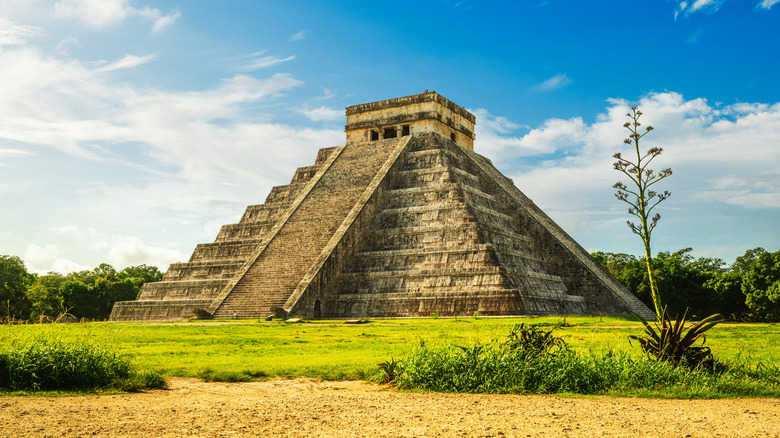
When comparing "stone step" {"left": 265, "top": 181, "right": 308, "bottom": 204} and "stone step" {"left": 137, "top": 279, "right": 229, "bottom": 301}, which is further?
"stone step" {"left": 265, "top": 181, "right": 308, "bottom": 204}

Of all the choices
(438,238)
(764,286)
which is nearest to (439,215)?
(438,238)

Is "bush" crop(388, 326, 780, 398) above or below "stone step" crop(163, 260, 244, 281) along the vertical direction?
below

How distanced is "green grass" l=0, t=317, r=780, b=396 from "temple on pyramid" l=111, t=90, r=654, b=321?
713cm

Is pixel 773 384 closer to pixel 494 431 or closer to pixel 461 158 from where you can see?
pixel 494 431

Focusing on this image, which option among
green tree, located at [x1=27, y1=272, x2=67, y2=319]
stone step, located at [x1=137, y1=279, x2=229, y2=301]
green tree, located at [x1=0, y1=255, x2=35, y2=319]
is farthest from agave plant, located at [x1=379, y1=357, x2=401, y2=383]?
green tree, located at [x1=0, y1=255, x2=35, y2=319]

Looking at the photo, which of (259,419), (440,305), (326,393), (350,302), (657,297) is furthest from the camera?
(350,302)

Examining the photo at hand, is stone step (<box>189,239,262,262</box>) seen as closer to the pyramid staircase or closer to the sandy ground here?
the pyramid staircase

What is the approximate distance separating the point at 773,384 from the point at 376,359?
576 cm

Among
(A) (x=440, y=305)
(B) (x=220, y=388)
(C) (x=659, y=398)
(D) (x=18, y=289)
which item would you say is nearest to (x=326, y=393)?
(B) (x=220, y=388)

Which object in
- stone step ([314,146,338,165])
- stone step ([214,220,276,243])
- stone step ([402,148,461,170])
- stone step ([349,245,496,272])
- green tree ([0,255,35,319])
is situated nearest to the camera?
stone step ([349,245,496,272])

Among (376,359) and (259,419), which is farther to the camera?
(376,359)

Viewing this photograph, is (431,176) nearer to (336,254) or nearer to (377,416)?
(336,254)

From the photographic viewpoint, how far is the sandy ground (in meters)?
6.27

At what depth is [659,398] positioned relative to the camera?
7887 mm
